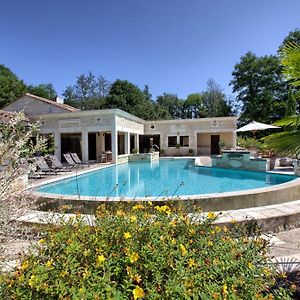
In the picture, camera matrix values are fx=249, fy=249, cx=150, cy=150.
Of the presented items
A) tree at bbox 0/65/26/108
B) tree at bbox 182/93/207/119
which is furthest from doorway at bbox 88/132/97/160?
tree at bbox 182/93/207/119

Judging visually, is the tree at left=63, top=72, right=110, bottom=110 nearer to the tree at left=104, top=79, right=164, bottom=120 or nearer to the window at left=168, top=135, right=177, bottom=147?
the tree at left=104, top=79, right=164, bottom=120

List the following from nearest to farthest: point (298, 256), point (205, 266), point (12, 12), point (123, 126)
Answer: point (205, 266), point (298, 256), point (12, 12), point (123, 126)

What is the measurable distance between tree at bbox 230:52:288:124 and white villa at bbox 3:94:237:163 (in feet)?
35.2

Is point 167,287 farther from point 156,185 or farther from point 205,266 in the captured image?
point 156,185

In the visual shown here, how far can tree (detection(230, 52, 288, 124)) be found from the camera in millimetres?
35812

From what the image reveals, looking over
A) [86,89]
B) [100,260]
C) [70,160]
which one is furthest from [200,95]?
[100,260]

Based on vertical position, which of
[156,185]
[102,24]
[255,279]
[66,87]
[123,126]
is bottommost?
[156,185]

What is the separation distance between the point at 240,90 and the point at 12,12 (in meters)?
36.3

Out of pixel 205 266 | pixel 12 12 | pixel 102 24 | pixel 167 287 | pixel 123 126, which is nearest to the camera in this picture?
pixel 167 287

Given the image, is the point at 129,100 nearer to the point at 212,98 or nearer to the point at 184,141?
the point at 212,98

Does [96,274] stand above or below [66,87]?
below

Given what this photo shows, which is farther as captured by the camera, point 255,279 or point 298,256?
point 298,256

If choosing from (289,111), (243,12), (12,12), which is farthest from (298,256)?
(289,111)

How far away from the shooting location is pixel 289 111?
1972cm
